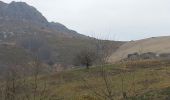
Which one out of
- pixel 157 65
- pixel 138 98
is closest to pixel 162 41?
pixel 157 65

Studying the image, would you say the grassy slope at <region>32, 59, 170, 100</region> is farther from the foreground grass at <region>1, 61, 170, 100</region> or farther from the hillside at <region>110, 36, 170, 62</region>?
the hillside at <region>110, 36, 170, 62</region>

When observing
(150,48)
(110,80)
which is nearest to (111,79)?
(110,80)

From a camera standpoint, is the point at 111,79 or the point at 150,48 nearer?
the point at 111,79

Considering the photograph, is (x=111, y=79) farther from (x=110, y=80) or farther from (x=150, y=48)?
(x=150, y=48)

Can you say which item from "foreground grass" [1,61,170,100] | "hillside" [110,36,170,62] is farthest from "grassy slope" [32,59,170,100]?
"hillside" [110,36,170,62]

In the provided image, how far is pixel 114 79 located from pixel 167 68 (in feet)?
33.1

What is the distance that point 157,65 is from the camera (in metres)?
68.1

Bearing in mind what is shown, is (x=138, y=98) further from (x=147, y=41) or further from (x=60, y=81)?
(x=147, y=41)

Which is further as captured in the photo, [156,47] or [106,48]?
[156,47]

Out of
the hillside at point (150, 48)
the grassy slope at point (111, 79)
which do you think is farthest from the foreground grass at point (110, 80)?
the hillside at point (150, 48)

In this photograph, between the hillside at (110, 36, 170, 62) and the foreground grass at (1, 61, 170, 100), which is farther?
the hillside at (110, 36, 170, 62)

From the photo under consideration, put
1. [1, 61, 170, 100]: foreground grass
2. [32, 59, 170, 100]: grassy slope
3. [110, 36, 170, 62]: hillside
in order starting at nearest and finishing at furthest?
[1, 61, 170, 100]: foreground grass
[32, 59, 170, 100]: grassy slope
[110, 36, 170, 62]: hillside

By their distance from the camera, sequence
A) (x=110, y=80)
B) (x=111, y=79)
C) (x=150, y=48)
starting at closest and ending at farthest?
1. (x=110, y=80)
2. (x=111, y=79)
3. (x=150, y=48)

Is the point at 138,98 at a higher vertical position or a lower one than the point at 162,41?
lower
